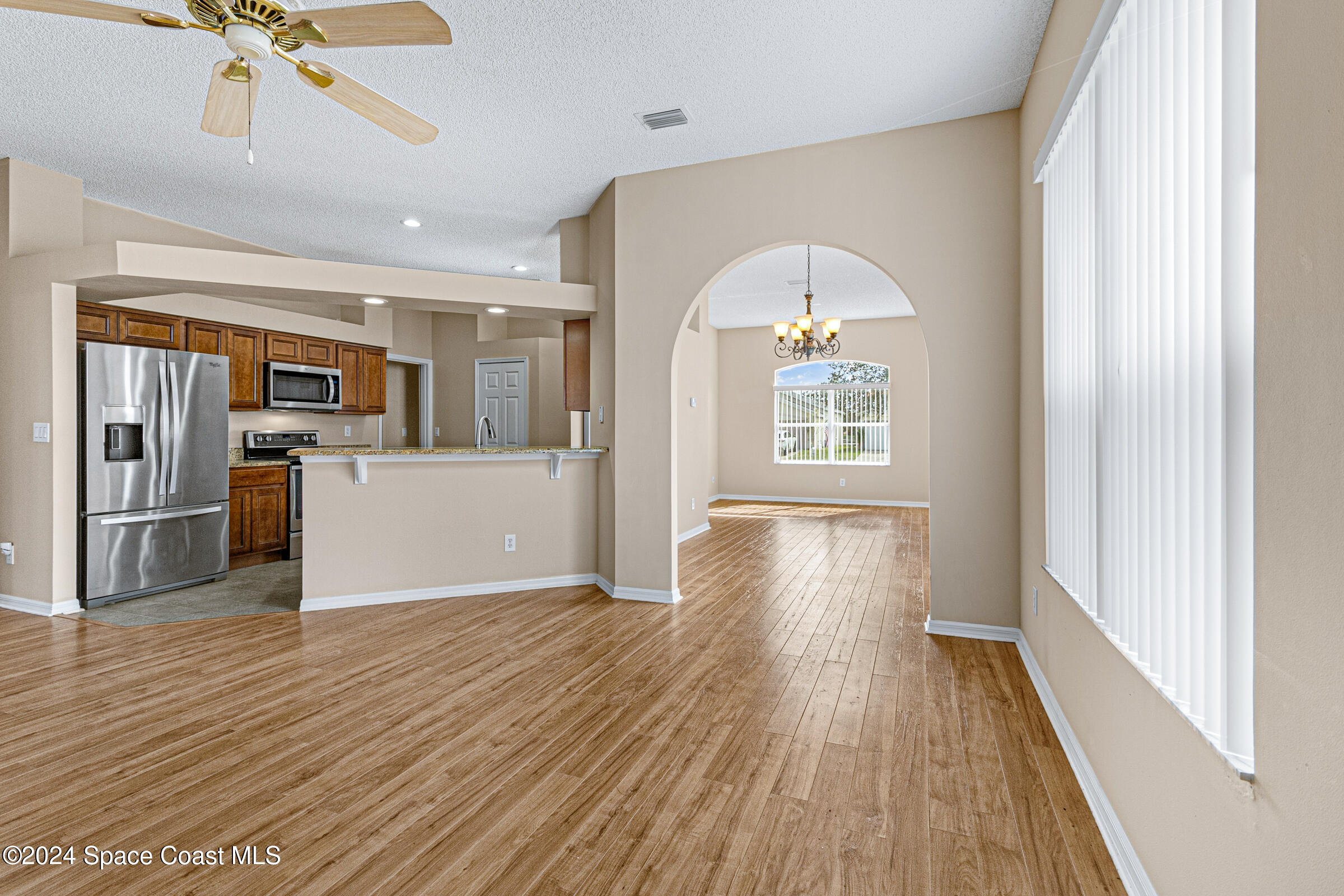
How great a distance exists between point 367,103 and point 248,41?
412 mm

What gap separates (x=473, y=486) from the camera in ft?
14.6

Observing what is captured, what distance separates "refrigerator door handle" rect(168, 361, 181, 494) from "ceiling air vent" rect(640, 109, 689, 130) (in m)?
3.72

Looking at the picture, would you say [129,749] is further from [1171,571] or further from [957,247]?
[957,247]

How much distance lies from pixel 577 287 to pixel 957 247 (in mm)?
2483

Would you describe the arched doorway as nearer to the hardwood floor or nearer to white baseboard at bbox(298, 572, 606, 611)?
white baseboard at bbox(298, 572, 606, 611)

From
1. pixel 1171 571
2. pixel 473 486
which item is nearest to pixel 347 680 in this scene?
pixel 473 486

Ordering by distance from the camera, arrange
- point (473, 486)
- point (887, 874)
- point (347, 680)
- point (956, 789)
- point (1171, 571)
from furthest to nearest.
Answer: point (473, 486), point (347, 680), point (956, 789), point (887, 874), point (1171, 571)

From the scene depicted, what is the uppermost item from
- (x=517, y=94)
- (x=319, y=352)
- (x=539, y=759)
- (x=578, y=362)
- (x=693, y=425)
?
(x=517, y=94)

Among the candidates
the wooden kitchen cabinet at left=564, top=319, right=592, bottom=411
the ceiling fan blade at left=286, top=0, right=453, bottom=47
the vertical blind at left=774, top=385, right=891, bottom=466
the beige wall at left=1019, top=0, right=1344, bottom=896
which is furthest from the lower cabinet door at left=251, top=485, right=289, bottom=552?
the vertical blind at left=774, top=385, right=891, bottom=466

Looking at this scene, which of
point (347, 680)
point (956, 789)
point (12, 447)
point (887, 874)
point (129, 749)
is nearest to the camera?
point (887, 874)

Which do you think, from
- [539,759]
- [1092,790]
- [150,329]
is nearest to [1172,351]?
[1092,790]

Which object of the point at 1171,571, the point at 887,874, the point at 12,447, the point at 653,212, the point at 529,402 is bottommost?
the point at 887,874

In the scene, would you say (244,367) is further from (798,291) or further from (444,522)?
(798,291)

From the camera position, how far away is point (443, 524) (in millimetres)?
4363
